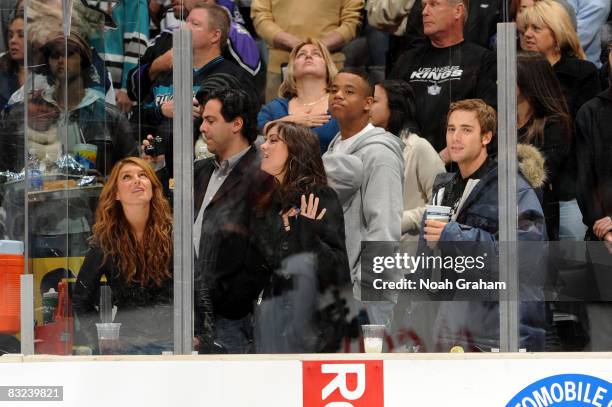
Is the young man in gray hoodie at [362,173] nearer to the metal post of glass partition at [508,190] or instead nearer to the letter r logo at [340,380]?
the letter r logo at [340,380]

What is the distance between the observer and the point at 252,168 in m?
5.26

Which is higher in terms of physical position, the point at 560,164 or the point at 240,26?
the point at 240,26

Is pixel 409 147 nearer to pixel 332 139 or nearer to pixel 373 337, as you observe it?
pixel 332 139

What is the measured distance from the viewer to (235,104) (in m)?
5.30

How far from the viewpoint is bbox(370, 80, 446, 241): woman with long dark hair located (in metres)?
5.16

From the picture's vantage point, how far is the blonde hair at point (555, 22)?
5.15 m

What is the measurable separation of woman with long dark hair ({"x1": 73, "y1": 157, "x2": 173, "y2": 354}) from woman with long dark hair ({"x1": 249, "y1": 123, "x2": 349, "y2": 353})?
351mm

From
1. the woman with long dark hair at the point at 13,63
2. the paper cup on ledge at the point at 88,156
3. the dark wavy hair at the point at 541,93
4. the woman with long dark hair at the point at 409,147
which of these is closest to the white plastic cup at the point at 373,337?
the woman with long dark hair at the point at 409,147

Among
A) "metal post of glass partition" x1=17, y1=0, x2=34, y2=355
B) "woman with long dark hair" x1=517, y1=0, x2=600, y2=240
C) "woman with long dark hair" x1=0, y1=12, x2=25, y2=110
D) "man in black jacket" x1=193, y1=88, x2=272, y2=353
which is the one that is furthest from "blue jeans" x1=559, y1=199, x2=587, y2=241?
"woman with long dark hair" x1=0, y1=12, x2=25, y2=110

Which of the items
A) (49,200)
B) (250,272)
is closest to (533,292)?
(250,272)

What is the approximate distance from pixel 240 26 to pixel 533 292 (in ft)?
4.79

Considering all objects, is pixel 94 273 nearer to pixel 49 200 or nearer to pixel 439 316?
pixel 49 200

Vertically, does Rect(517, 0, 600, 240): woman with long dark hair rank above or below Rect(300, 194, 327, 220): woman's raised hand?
above

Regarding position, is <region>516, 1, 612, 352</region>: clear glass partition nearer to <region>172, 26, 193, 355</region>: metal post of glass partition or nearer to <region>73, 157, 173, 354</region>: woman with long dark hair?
<region>172, 26, 193, 355</region>: metal post of glass partition
